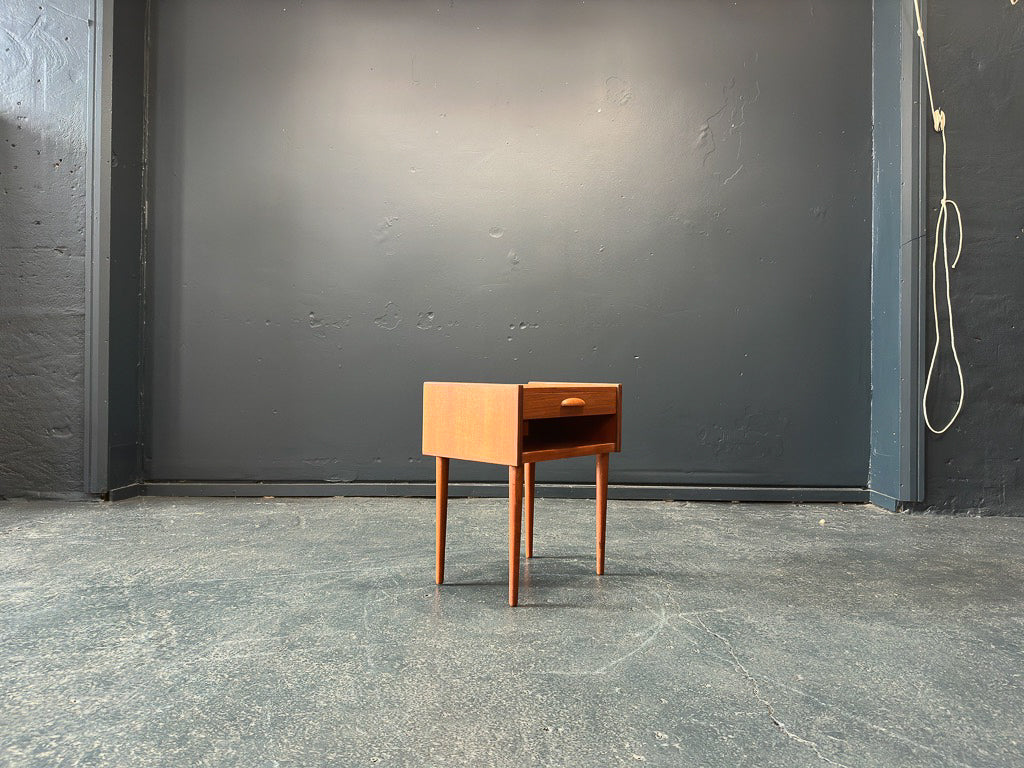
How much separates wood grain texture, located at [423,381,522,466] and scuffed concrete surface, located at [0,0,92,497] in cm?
243

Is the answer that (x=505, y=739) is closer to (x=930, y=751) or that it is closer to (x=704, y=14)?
(x=930, y=751)

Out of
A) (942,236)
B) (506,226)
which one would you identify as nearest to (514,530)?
(506,226)

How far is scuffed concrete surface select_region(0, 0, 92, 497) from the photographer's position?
10.6 ft

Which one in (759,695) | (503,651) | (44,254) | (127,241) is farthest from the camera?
(127,241)

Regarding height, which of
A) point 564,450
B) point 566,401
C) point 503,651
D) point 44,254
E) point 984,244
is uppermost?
point 984,244

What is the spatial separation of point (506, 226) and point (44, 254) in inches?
96.3

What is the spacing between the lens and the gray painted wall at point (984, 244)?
3.07 m

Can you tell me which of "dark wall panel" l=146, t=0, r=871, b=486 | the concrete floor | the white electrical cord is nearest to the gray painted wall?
the white electrical cord

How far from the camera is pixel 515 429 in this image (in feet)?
5.46

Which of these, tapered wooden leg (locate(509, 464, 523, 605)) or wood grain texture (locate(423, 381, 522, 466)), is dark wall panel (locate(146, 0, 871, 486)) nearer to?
wood grain texture (locate(423, 381, 522, 466))

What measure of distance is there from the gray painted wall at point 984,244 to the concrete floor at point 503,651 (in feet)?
2.14

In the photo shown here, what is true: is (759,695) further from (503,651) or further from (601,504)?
(601,504)

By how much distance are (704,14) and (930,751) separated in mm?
3661

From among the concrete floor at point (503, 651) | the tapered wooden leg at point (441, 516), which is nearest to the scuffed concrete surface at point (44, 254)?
the concrete floor at point (503, 651)
